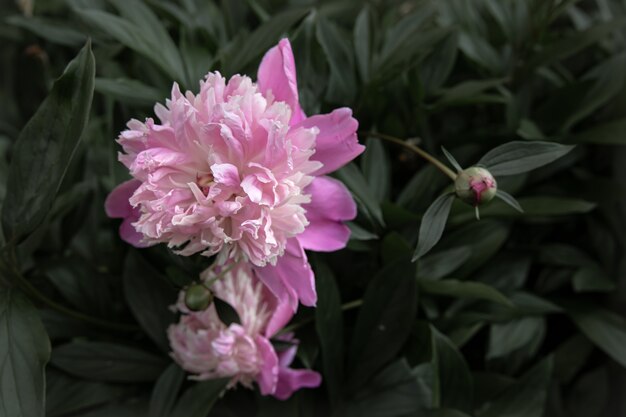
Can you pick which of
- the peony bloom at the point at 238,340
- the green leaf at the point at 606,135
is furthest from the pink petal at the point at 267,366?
the green leaf at the point at 606,135

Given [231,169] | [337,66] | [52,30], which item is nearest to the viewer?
[231,169]

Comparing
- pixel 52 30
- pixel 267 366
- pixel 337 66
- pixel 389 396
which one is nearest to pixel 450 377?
pixel 389 396

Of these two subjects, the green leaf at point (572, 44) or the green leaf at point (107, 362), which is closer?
the green leaf at point (107, 362)

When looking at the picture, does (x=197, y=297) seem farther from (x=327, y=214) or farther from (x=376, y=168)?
(x=376, y=168)

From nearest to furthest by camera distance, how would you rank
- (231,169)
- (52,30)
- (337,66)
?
(231,169), (337,66), (52,30)

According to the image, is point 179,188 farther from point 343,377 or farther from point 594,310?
point 594,310

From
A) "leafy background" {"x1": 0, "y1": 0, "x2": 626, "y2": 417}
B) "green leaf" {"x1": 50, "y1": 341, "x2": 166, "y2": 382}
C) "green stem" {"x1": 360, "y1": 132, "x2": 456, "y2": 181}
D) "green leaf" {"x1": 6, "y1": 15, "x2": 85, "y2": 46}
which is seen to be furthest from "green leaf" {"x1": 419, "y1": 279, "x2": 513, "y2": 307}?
"green leaf" {"x1": 6, "y1": 15, "x2": 85, "y2": 46}

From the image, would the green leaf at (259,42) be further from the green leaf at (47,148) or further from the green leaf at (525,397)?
the green leaf at (525,397)
